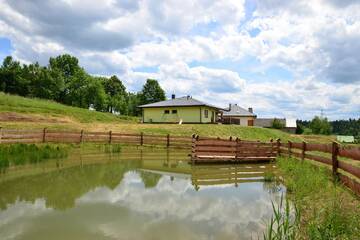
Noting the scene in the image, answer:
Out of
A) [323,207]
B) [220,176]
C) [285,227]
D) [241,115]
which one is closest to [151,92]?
[241,115]

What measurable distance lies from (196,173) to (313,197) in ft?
20.6

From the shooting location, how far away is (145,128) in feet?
108

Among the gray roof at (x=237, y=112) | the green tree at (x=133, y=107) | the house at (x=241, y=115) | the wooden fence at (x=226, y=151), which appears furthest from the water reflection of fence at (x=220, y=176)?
the green tree at (x=133, y=107)

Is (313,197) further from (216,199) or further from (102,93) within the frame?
(102,93)

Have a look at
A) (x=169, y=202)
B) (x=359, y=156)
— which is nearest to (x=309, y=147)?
(x=359, y=156)

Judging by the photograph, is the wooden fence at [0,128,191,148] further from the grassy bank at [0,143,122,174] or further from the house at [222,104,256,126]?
the house at [222,104,256,126]

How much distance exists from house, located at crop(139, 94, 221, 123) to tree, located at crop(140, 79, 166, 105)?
35.0m

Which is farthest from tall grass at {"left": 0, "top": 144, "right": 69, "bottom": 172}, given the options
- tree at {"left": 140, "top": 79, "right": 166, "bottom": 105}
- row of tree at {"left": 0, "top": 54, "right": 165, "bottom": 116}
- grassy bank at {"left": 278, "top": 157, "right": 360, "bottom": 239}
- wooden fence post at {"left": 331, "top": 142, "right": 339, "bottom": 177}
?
tree at {"left": 140, "top": 79, "right": 166, "bottom": 105}

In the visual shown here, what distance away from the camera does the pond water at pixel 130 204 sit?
5823 mm

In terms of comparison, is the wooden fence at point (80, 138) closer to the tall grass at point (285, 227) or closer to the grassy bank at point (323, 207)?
the grassy bank at point (323, 207)

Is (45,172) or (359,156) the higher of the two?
(359,156)

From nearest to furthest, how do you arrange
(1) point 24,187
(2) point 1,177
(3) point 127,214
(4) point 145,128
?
(3) point 127,214 → (1) point 24,187 → (2) point 1,177 → (4) point 145,128

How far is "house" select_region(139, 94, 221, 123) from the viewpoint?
43.7 metres

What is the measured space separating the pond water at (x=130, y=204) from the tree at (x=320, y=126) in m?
87.2
